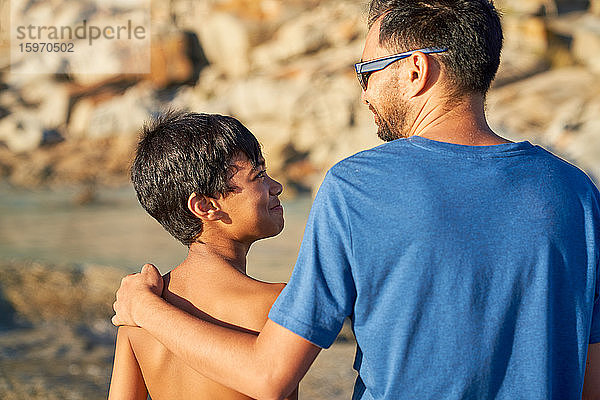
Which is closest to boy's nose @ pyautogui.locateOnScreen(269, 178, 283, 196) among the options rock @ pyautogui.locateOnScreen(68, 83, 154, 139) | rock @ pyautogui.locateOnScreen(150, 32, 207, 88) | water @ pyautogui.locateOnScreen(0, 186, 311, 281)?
water @ pyautogui.locateOnScreen(0, 186, 311, 281)

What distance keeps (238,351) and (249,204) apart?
468mm

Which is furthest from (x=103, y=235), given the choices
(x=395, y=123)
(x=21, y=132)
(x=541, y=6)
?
(x=541, y=6)

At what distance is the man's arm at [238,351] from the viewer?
1220mm

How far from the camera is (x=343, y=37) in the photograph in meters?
15.0

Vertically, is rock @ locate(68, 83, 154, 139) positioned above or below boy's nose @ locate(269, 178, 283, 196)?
below

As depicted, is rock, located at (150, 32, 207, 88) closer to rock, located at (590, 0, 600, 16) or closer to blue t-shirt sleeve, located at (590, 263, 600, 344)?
rock, located at (590, 0, 600, 16)

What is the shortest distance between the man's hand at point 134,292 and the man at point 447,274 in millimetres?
240

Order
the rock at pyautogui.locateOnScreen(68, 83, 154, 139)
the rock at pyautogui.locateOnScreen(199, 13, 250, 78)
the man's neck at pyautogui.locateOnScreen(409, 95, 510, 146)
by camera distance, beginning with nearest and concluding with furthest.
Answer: the man's neck at pyautogui.locateOnScreen(409, 95, 510, 146), the rock at pyautogui.locateOnScreen(68, 83, 154, 139), the rock at pyautogui.locateOnScreen(199, 13, 250, 78)

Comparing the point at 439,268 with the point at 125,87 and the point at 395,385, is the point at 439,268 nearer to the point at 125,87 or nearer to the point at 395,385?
the point at 395,385

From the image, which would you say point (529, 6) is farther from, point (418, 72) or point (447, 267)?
point (447, 267)

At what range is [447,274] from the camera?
117 centimetres

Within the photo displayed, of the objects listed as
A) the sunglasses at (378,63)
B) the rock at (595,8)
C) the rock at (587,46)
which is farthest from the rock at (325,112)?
the sunglasses at (378,63)

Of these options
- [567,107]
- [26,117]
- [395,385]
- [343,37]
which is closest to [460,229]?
[395,385]

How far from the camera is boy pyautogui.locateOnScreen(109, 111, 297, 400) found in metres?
1.59
